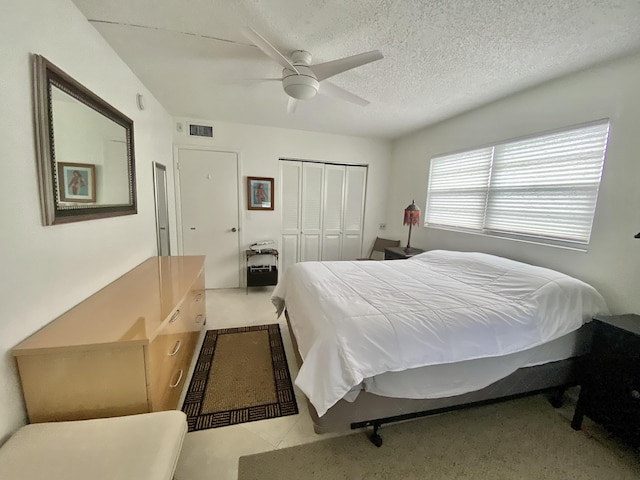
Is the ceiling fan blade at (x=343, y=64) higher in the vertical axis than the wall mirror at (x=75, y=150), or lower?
higher

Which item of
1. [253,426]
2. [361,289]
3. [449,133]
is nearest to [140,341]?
[253,426]

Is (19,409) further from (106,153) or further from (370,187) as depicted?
(370,187)

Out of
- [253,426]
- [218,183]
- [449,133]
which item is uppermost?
[449,133]

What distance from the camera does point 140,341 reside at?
3.59 ft

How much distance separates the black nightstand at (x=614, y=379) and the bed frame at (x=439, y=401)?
0.54 feet

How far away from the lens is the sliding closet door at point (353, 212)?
4426 millimetres

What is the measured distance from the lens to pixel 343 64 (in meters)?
1.71

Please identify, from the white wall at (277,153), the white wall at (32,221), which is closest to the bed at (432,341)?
the white wall at (32,221)

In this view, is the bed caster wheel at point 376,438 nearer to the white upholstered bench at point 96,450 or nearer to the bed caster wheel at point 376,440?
the bed caster wheel at point 376,440

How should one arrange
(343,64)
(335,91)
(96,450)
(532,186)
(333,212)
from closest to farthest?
(96,450), (343,64), (335,91), (532,186), (333,212)

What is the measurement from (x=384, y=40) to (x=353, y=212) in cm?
292

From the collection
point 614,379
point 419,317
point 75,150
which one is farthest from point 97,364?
point 614,379

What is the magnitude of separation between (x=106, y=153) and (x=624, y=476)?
11.9ft

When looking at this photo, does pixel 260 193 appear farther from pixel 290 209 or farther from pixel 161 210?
pixel 161 210
